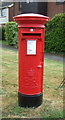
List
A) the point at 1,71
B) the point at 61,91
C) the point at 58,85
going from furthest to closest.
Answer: the point at 1,71 < the point at 58,85 < the point at 61,91

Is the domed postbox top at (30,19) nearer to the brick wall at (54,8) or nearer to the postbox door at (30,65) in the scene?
the postbox door at (30,65)

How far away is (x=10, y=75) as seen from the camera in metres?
5.88

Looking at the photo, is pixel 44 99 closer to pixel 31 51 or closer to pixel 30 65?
pixel 30 65

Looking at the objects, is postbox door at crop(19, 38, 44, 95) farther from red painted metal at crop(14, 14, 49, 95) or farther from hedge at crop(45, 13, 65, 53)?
hedge at crop(45, 13, 65, 53)

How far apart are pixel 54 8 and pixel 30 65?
12.9 m

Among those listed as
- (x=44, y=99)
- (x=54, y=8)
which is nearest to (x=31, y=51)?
(x=44, y=99)

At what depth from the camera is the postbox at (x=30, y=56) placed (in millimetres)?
3405

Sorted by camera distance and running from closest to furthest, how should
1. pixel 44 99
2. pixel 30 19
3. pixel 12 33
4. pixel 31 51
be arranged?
pixel 30 19
pixel 31 51
pixel 44 99
pixel 12 33

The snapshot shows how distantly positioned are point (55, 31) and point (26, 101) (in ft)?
23.7

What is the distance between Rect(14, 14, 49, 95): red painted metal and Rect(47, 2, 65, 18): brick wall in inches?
463

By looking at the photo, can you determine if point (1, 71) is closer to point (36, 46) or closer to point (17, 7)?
point (36, 46)

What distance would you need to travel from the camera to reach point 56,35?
408 inches

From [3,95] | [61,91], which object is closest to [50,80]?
[61,91]

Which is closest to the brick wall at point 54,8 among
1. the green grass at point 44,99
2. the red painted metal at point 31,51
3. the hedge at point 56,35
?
the hedge at point 56,35
